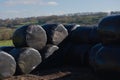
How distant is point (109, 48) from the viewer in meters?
8.05

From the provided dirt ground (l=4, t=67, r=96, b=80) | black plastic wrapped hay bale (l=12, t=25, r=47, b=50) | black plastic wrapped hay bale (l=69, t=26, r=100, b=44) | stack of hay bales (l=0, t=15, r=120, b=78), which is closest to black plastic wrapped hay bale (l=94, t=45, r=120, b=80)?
stack of hay bales (l=0, t=15, r=120, b=78)

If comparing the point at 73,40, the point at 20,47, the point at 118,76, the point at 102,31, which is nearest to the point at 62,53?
the point at 73,40

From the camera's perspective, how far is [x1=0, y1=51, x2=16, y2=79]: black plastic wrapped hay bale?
31.3ft

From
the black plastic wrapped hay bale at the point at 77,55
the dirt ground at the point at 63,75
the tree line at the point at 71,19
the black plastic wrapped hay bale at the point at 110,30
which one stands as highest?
the black plastic wrapped hay bale at the point at 110,30

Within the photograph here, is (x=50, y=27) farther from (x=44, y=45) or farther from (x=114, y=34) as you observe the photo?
(x=114, y=34)

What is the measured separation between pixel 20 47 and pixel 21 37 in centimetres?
37

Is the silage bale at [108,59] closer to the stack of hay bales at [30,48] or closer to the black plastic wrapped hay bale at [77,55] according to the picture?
the black plastic wrapped hay bale at [77,55]

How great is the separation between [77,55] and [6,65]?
2.94 m

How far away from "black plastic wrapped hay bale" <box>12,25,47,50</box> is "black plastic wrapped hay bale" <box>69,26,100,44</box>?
4.18 ft

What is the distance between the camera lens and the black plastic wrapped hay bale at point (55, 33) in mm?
11438

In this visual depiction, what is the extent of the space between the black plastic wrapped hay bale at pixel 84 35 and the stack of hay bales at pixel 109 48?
78.7 inches

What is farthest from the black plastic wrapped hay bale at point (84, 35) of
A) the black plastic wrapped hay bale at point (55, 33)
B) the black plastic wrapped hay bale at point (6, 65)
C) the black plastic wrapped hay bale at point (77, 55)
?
the black plastic wrapped hay bale at point (6, 65)

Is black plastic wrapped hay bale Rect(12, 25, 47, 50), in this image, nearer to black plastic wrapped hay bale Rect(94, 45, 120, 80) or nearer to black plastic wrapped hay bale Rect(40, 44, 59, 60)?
black plastic wrapped hay bale Rect(40, 44, 59, 60)

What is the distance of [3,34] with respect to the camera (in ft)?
91.7
